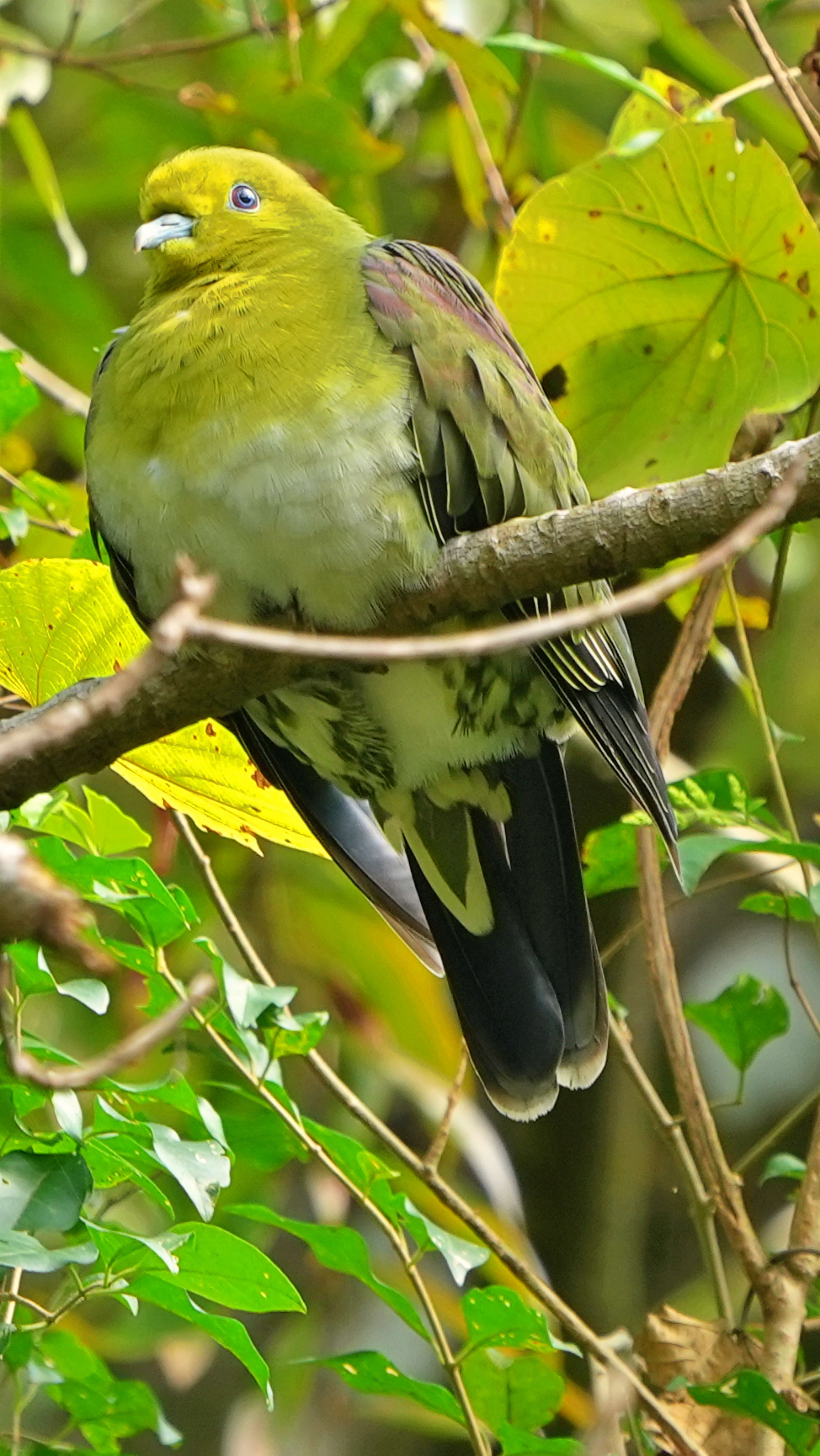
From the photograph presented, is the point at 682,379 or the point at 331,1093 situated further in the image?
the point at 682,379

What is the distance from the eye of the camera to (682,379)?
8.87 ft

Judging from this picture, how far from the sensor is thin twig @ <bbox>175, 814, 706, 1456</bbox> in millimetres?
2082

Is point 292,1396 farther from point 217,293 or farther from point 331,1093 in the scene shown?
point 217,293

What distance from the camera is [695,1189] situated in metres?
2.30

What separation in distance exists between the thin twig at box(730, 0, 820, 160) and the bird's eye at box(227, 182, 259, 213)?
0.78 m

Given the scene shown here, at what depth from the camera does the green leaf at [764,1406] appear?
1.90 meters

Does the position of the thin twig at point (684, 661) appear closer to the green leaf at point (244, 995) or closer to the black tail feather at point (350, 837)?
the black tail feather at point (350, 837)

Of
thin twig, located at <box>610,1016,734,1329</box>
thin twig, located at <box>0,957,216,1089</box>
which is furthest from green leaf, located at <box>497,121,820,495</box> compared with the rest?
thin twig, located at <box>0,957,216,1089</box>

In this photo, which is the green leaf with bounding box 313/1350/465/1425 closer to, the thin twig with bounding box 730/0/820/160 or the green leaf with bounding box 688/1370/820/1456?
the green leaf with bounding box 688/1370/820/1456

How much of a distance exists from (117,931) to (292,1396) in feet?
3.73

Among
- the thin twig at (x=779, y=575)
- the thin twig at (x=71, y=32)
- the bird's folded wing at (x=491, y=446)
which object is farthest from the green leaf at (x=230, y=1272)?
the thin twig at (x=71, y=32)

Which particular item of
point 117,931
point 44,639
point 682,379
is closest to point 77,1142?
point 44,639

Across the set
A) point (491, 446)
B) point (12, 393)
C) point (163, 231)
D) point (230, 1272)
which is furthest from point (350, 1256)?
point (163, 231)

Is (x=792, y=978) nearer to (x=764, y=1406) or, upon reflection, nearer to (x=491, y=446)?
(x=764, y=1406)
